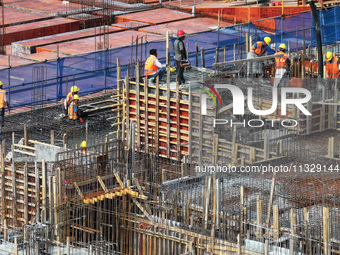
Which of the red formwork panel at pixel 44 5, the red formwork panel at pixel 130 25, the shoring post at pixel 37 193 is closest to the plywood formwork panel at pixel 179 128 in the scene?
the shoring post at pixel 37 193

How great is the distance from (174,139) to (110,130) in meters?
3.06

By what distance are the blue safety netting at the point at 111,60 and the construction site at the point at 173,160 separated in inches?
3.3

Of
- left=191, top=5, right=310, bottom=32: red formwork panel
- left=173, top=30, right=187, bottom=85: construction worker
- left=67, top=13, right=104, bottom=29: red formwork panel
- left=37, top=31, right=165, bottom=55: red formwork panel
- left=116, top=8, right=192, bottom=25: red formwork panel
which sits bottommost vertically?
left=37, top=31, right=165, bottom=55: red formwork panel

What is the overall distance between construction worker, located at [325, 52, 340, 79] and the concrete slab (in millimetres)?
15626

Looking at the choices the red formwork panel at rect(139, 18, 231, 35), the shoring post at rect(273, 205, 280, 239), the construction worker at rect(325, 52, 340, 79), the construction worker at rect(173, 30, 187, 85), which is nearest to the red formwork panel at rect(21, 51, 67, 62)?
the red formwork panel at rect(139, 18, 231, 35)

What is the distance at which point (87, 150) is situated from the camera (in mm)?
32188

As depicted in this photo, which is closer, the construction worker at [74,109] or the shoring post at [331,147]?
the shoring post at [331,147]

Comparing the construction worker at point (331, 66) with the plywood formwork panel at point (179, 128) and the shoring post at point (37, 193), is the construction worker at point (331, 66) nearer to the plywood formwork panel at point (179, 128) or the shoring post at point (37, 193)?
the plywood formwork panel at point (179, 128)

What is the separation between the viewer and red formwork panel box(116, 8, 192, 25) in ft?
176

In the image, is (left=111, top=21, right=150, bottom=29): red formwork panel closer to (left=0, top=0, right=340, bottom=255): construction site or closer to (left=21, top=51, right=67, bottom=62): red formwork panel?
(left=21, top=51, right=67, bottom=62): red formwork panel

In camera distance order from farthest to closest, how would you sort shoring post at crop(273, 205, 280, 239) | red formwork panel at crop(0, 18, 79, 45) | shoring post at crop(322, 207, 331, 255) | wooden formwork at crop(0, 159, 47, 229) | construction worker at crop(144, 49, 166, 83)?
1. red formwork panel at crop(0, 18, 79, 45)
2. construction worker at crop(144, 49, 166, 83)
3. wooden formwork at crop(0, 159, 47, 229)
4. shoring post at crop(273, 205, 280, 239)
5. shoring post at crop(322, 207, 331, 255)

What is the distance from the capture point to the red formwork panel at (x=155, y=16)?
53.7m

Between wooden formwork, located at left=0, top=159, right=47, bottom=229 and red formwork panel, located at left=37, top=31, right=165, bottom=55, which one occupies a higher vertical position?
red formwork panel, located at left=37, top=31, right=165, bottom=55

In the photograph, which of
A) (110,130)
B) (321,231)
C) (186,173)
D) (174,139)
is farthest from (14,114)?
(321,231)
